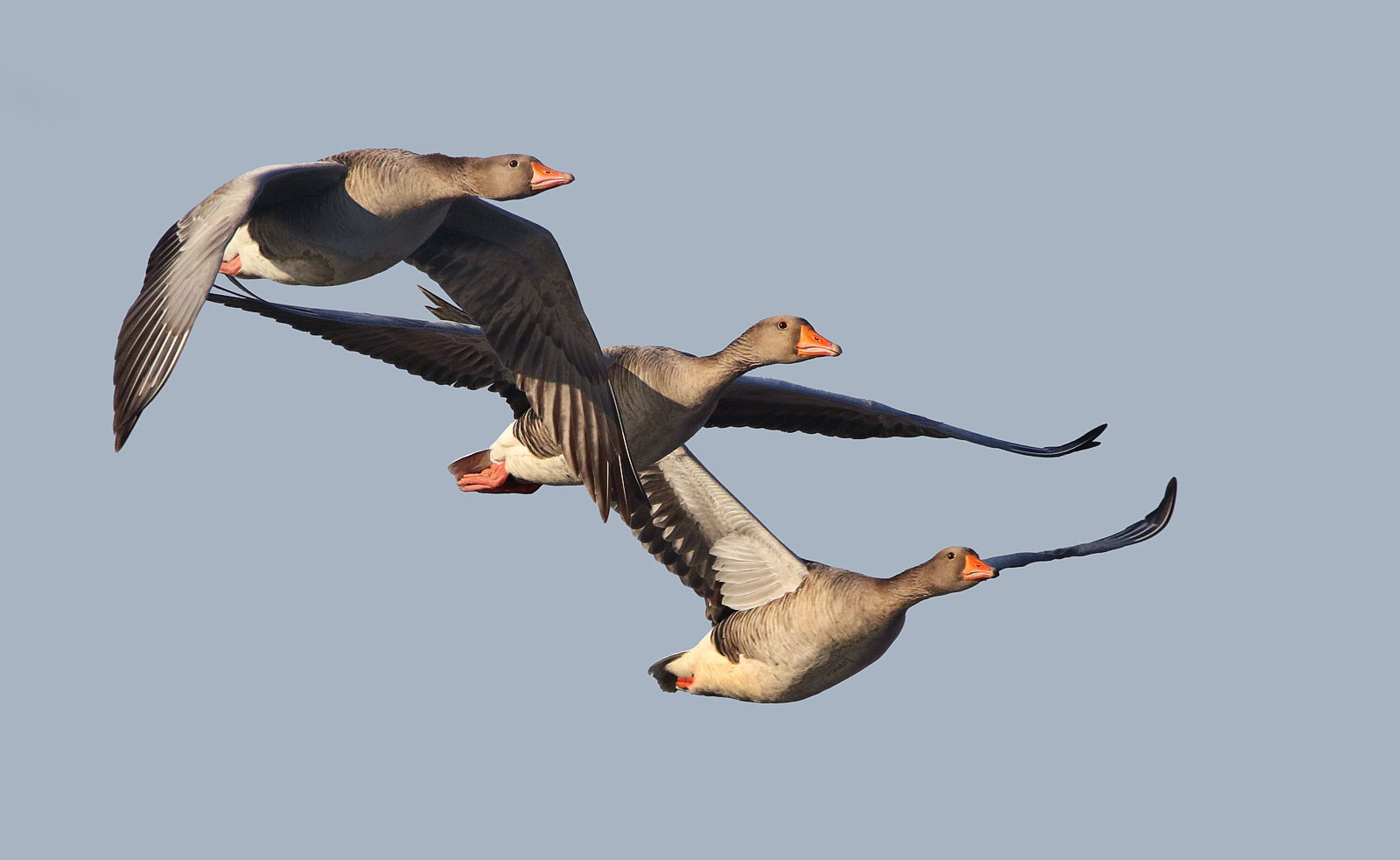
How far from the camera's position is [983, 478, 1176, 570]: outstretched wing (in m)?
18.0

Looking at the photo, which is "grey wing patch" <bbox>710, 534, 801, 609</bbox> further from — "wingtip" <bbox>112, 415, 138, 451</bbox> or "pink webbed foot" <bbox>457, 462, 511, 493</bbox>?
"wingtip" <bbox>112, 415, 138, 451</bbox>

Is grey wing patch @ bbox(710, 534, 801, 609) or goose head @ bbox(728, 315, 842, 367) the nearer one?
goose head @ bbox(728, 315, 842, 367)

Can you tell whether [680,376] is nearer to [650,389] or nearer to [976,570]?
[650,389]

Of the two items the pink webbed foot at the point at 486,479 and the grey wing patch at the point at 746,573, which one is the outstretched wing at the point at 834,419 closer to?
the grey wing patch at the point at 746,573

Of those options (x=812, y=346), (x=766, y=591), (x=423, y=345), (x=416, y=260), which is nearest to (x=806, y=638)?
(x=766, y=591)

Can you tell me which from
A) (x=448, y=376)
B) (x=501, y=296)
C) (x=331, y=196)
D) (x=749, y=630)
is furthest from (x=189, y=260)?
(x=749, y=630)

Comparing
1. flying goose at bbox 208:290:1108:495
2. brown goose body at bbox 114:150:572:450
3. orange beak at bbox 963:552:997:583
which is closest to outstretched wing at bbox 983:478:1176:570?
orange beak at bbox 963:552:997:583

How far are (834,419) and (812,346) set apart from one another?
2.46m

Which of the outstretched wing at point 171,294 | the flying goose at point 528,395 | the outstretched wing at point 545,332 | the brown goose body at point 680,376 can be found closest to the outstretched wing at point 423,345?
the flying goose at point 528,395

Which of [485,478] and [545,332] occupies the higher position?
[545,332]

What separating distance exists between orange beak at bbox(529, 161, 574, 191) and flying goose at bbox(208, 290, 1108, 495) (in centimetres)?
180

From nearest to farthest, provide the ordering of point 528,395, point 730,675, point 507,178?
point 507,178 < point 528,395 < point 730,675

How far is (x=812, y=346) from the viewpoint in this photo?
17.0m

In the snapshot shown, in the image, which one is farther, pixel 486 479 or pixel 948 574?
pixel 486 479
